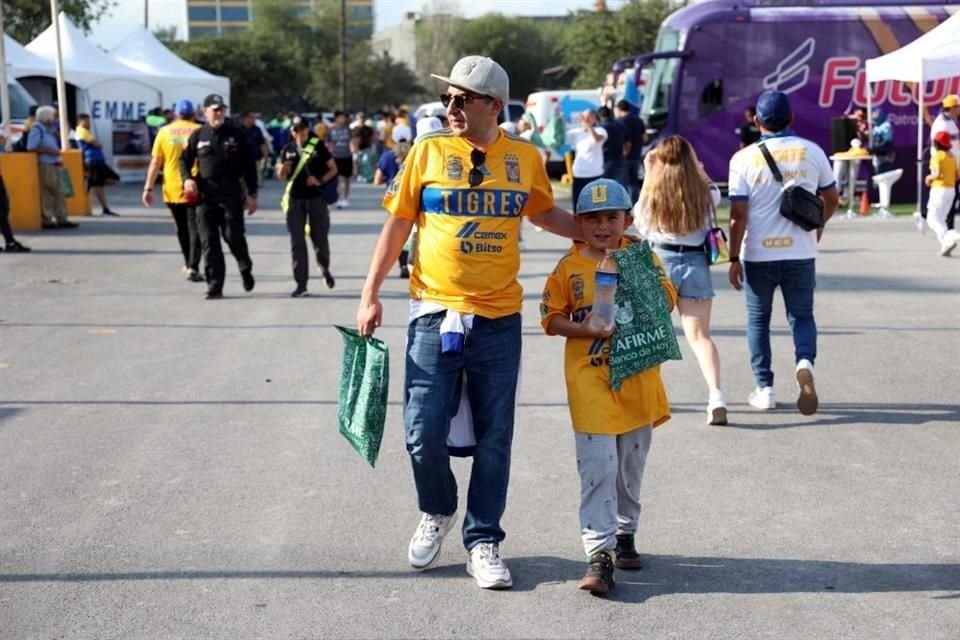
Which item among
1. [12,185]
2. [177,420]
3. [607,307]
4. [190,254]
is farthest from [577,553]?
[12,185]

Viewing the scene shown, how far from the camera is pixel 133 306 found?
510 inches

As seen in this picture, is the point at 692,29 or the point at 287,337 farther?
the point at 692,29

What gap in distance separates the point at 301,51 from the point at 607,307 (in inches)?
3820

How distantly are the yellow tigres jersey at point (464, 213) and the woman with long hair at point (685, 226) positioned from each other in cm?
254

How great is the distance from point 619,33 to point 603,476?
56.2m

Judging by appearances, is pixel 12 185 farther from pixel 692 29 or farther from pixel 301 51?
pixel 301 51

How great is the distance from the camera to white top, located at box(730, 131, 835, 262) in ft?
26.0

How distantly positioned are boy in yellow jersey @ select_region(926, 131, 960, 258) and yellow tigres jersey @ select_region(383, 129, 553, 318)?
1183 cm

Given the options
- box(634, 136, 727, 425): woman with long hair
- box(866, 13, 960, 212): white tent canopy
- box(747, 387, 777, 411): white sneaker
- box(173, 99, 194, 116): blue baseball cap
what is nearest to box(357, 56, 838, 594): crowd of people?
box(634, 136, 727, 425): woman with long hair

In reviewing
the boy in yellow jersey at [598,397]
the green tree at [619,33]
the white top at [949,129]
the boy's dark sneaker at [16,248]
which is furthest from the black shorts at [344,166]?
the green tree at [619,33]

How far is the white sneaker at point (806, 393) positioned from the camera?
25.2 ft

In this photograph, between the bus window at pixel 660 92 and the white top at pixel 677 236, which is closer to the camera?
the white top at pixel 677 236

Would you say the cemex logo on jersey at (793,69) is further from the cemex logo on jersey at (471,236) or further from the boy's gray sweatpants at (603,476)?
the cemex logo on jersey at (471,236)

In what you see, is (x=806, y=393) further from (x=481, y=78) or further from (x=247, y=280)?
(x=247, y=280)
